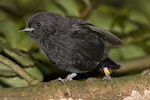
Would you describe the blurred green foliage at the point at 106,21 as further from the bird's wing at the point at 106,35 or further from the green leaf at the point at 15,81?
the bird's wing at the point at 106,35

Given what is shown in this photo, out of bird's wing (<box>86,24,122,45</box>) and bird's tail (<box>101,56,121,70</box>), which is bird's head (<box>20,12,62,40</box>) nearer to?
bird's wing (<box>86,24,122,45</box>)

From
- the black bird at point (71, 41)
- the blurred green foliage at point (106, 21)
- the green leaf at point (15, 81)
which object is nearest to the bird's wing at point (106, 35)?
the black bird at point (71, 41)

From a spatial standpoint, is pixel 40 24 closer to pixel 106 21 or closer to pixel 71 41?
pixel 71 41

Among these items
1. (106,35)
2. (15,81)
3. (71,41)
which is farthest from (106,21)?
(15,81)

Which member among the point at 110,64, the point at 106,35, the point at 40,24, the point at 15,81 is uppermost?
the point at 40,24

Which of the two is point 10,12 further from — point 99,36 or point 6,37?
point 99,36

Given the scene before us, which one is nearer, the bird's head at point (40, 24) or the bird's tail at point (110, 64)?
the bird's head at point (40, 24)

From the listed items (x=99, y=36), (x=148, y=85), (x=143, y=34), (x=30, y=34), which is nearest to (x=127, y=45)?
(x=143, y=34)
